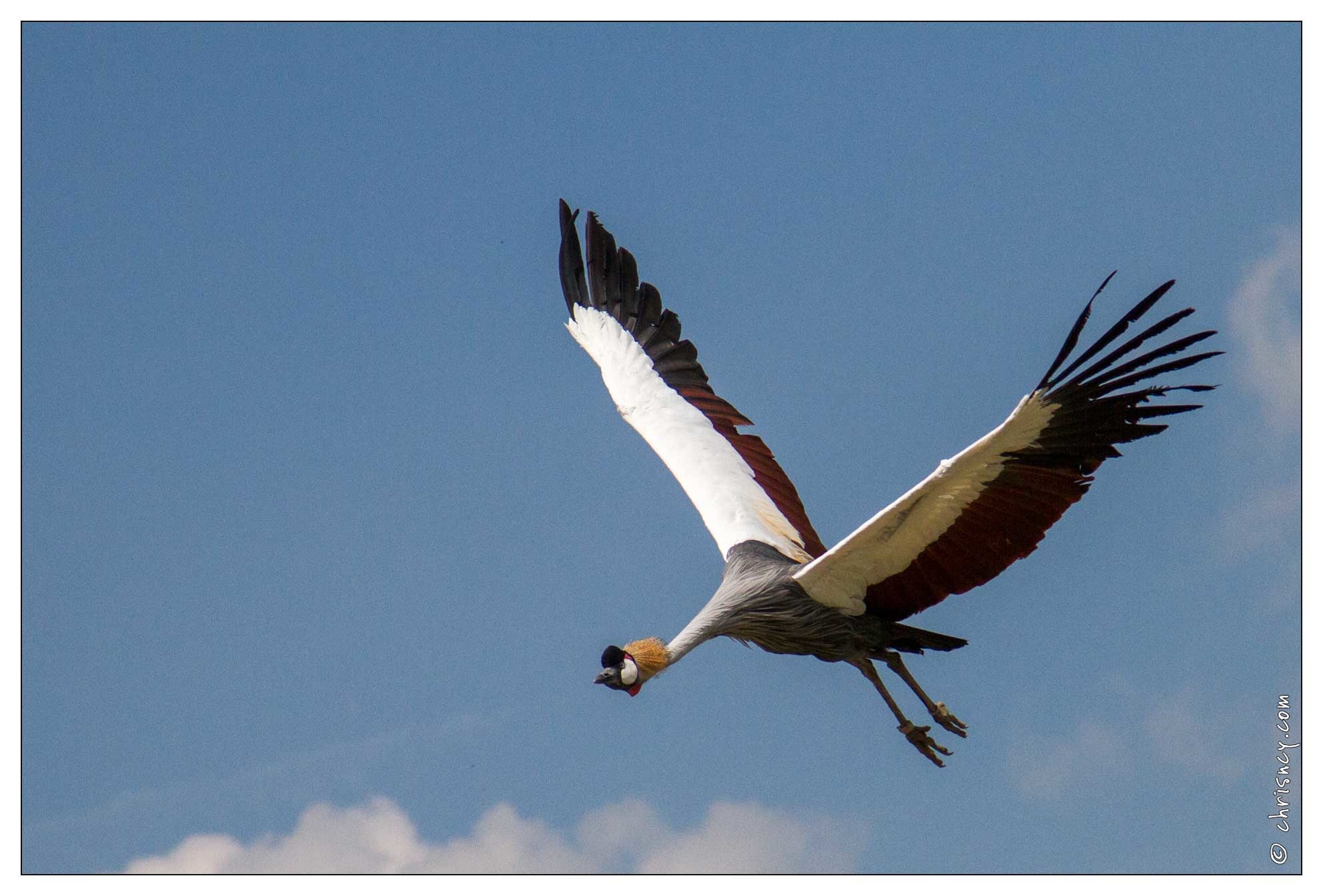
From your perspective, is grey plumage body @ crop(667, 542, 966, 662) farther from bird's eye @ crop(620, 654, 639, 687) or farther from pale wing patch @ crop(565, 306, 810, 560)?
pale wing patch @ crop(565, 306, 810, 560)

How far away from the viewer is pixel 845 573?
1260 centimetres

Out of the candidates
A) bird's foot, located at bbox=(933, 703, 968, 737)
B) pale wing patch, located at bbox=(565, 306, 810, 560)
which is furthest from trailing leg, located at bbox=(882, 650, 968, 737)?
pale wing patch, located at bbox=(565, 306, 810, 560)

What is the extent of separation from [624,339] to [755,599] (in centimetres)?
Answer: 444

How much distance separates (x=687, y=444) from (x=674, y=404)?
0.72 metres

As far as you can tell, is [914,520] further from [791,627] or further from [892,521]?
[791,627]

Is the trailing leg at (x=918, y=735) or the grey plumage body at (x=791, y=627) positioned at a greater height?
the grey plumage body at (x=791, y=627)

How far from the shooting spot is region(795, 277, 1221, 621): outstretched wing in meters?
11.6

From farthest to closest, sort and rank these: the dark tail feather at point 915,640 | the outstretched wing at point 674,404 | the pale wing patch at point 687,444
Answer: the outstretched wing at point 674,404 < the pale wing patch at point 687,444 < the dark tail feather at point 915,640

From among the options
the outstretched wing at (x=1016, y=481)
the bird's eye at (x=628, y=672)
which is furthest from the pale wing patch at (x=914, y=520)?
the bird's eye at (x=628, y=672)

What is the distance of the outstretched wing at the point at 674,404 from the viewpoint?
14344 millimetres

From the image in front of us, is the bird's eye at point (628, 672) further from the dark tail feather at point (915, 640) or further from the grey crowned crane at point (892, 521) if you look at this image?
the dark tail feather at point (915, 640)

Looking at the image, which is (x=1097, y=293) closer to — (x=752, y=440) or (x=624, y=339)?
(x=752, y=440)
